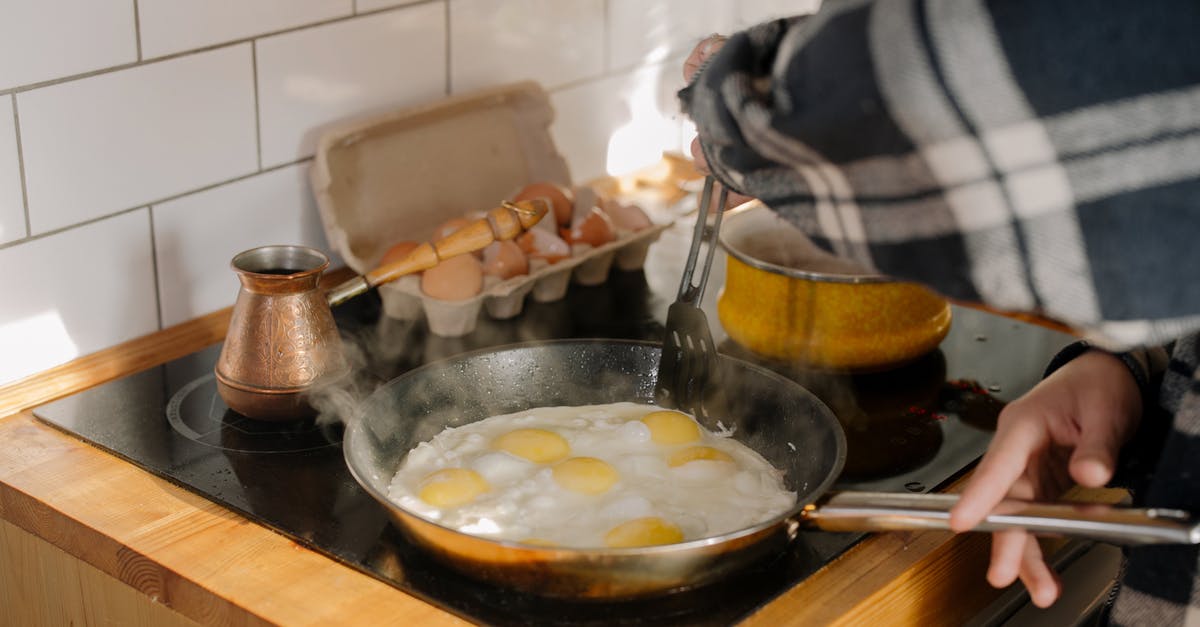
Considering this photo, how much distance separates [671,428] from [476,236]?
1.10 ft

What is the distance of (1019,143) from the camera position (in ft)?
2.19

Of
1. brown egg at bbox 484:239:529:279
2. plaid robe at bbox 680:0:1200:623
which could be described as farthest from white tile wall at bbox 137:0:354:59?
plaid robe at bbox 680:0:1200:623

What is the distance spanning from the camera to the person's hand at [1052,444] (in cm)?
92

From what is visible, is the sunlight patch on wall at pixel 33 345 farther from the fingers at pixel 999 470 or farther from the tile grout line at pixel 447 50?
the fingers at pixel 999 470

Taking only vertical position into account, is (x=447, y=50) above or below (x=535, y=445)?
above

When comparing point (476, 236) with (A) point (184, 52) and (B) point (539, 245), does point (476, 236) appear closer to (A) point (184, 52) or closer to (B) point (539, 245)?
(B) point (539, 245)

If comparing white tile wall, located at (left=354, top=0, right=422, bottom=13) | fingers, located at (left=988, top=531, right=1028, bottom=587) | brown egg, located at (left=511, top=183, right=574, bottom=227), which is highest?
white tile wall, located at (left=354, top=0, right=422, bottom=13)

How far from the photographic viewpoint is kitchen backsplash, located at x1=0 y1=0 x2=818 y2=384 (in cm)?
125

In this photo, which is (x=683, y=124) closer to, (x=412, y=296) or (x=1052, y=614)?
(x=412, y=296)

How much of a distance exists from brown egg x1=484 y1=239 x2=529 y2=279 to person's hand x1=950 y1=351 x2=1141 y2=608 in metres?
0.62

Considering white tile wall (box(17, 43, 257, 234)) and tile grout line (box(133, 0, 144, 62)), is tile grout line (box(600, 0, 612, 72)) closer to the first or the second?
white tile wall (box(17, 43, 257, 234))

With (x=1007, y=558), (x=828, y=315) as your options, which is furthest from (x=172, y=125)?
(x=1007, y=558)

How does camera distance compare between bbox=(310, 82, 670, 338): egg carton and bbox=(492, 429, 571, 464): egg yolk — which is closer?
bbox=(492, 429, 571, 464): egg yolk

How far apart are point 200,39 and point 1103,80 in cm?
100
